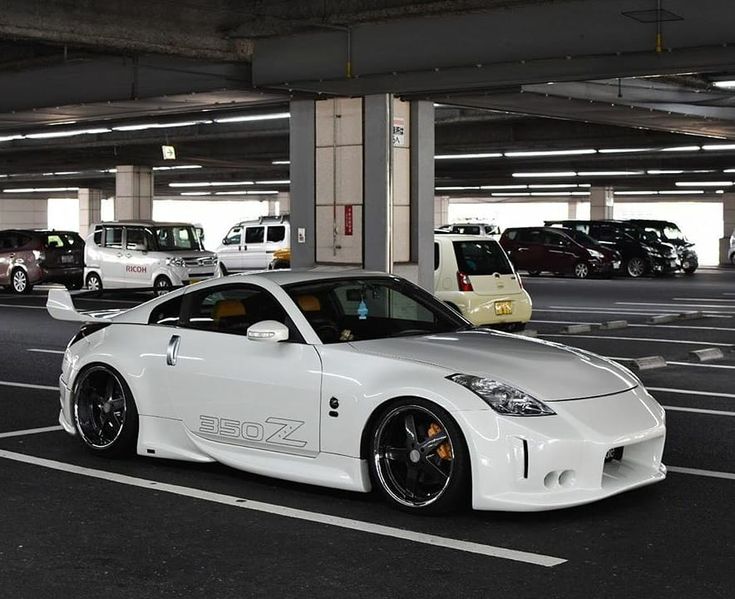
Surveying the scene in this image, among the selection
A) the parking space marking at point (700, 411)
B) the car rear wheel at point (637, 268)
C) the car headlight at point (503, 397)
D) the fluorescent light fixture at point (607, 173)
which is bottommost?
the parking space marking at point (700, 411)

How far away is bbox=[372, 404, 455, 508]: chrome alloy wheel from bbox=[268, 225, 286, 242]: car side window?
2611 centimetres

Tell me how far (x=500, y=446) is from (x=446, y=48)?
962 cm

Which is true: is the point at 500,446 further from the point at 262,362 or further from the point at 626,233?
the point at 626,233

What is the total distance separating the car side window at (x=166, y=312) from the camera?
759cm

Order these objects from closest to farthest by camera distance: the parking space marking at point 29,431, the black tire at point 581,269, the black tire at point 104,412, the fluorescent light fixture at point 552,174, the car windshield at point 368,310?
the car windshield at point 368,310 → the black tire at point 104,412 → the parking space marking at point 29,431 → the black tire at point 581,269 → the fluorescent light fixture at point 552,174

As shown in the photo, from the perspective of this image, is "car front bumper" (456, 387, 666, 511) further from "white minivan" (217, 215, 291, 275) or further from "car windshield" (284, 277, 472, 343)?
"white minivan" (217, 215, 291, 275)

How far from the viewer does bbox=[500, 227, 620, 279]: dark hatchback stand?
34.6 metres

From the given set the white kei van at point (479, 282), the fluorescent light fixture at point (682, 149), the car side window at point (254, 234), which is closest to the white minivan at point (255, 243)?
the car side window at point (254, 234)

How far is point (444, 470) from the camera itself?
6066 millimetres

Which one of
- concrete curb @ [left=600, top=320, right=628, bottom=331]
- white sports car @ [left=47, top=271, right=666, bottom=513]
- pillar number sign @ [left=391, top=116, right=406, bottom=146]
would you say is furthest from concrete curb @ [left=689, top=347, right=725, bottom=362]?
white sports car @ [left=47, top=271, right=666, bottom=513]

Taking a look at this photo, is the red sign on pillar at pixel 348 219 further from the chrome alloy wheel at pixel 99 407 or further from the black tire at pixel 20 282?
the black tire at pixel 20 282

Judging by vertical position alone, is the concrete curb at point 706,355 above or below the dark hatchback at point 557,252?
below

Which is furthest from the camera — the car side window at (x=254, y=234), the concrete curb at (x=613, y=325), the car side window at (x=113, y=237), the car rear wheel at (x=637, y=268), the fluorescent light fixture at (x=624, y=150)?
the car rear wheel at (x=637, y=268)

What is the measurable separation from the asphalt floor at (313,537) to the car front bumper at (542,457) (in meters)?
0.16
